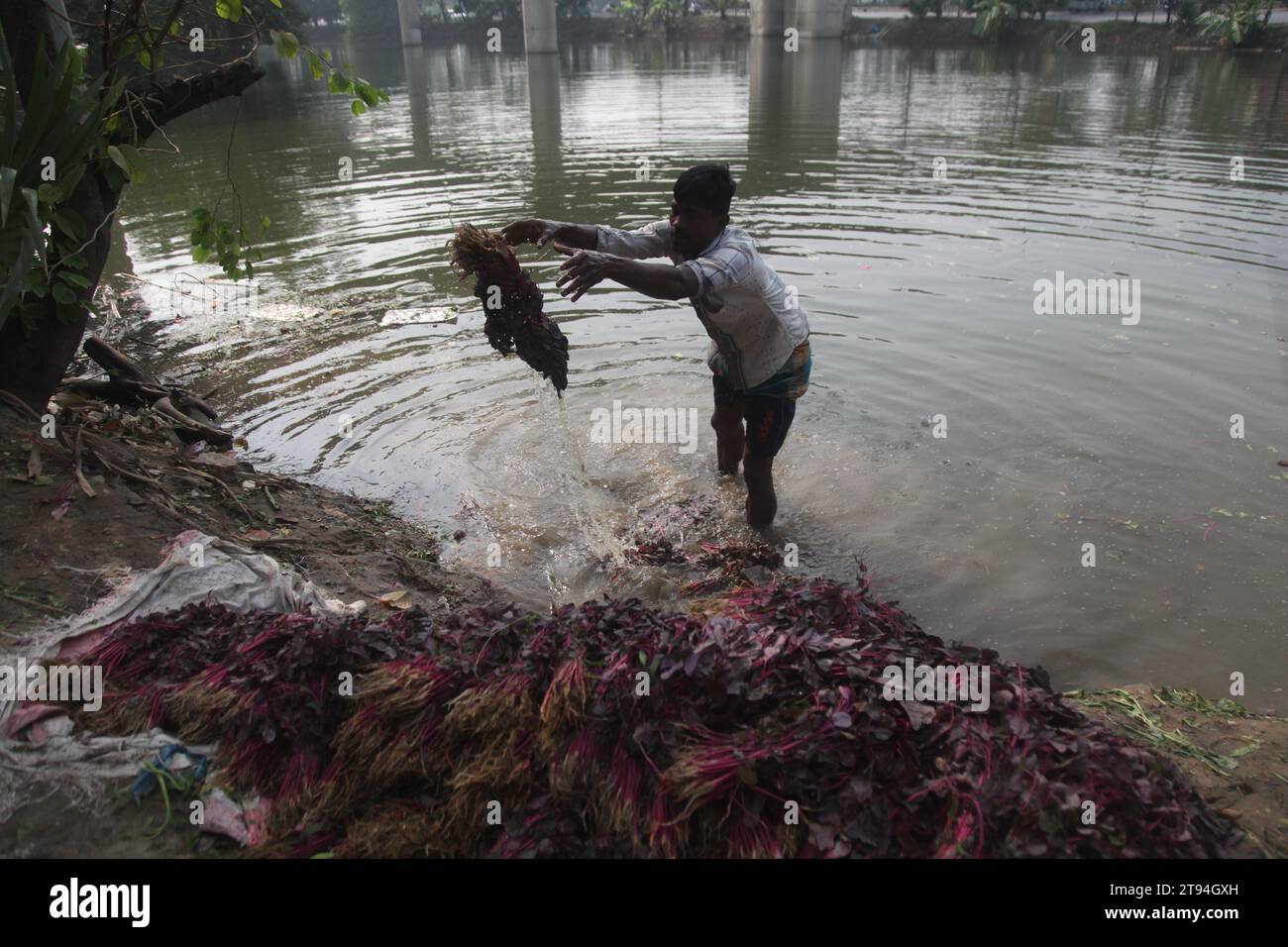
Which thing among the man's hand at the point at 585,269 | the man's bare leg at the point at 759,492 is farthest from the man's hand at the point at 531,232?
the man's bare leg at the point at 759,492

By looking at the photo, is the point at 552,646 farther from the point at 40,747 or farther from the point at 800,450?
the point at 800,450

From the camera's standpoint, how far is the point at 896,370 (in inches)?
295

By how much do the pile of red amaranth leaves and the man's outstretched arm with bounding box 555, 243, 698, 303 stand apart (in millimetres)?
1370

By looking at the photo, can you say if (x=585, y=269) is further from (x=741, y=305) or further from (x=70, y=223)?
(x=70, y=223)

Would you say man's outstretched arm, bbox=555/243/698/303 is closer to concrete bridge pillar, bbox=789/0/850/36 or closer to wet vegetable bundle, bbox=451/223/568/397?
wet vegetable bundle, bbox=451/223/568/397

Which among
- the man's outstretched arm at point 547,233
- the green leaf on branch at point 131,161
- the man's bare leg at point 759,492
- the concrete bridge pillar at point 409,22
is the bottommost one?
the man's bare leg at point 759,492

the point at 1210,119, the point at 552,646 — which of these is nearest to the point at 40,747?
the point at 552,646

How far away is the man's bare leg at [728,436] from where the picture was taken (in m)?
5.36

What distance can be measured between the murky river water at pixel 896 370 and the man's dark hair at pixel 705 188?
219cm

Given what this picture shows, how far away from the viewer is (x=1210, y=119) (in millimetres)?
18125

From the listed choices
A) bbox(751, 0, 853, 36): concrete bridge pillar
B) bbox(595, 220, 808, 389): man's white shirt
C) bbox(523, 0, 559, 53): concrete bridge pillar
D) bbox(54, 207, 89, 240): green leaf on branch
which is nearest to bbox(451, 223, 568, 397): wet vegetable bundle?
bbox(595, 220, 808, 389): man's white shirt

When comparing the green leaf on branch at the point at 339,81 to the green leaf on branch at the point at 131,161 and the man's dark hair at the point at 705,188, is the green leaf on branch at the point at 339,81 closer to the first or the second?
the green leaf on branch at the point at 131,161

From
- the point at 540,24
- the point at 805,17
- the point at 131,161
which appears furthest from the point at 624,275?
the point at 805,17

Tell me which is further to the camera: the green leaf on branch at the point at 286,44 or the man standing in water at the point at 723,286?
the green leaf on branch at the point at 286,44
